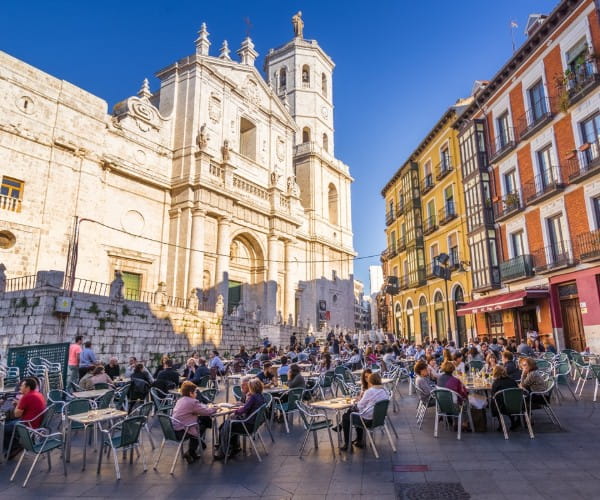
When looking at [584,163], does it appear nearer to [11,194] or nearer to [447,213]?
[447,213]

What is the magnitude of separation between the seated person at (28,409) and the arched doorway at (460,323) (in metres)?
20.0

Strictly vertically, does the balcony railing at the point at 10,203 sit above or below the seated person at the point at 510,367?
above

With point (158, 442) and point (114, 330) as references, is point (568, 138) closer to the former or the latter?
point (158, 442)

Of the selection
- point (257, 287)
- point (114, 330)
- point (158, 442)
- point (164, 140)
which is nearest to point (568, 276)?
point (158, 442)

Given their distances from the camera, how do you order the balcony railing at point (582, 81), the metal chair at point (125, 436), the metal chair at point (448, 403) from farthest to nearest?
the balcony railing at point (582, 81), the metal chair at point (448, 403), the metal chair at point (125, 436)

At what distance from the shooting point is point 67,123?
19.0 meters

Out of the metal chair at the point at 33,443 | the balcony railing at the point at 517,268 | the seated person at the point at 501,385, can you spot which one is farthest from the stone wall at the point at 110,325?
the balcony railing at the point at 517,268

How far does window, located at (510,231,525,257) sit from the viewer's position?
1732 centimetres

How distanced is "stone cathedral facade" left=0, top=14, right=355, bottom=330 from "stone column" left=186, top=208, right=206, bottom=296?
0.07 metres

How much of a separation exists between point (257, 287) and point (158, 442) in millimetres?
21887

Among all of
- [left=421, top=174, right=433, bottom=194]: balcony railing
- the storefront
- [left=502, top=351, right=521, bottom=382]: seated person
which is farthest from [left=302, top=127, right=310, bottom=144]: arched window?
[left=502, top=351, right=521, bottom=382]: seated person

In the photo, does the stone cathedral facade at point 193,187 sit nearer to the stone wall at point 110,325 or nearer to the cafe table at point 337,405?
the stone wall at point 110,325

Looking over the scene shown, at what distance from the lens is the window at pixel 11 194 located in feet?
54.7

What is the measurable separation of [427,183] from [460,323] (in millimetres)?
8784
